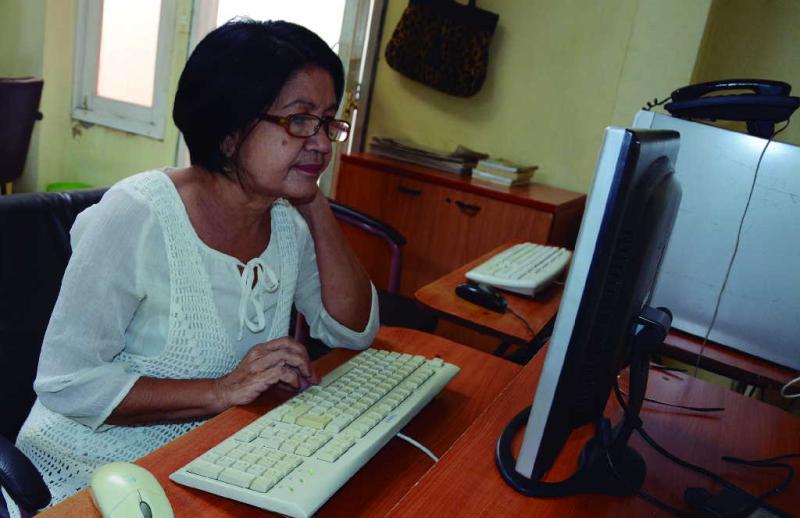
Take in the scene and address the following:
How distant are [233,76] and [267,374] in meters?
0.47

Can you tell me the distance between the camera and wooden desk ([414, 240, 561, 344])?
4.59 ft

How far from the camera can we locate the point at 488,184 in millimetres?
2686

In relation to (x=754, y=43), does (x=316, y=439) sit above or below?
below

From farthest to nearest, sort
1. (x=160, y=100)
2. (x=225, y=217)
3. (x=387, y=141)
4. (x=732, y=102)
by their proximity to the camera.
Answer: (x=160, y=100)
(x=387, y=141)
(x=732, y=102)
(x=225, y=217)

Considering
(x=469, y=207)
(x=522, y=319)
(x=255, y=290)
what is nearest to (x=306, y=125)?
(x=255, y=290)

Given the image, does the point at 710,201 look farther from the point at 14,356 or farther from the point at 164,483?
the point at 14,356

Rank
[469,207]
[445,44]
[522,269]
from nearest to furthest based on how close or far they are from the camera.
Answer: [522,269], [469,207], [445,44]

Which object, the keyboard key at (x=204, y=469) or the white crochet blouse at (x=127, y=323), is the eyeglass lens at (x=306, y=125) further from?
the keyboard key at (x=204, y=469)

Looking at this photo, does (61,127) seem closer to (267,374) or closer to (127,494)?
(267,374)

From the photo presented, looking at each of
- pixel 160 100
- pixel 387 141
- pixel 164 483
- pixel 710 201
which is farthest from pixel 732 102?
pixel 160 100

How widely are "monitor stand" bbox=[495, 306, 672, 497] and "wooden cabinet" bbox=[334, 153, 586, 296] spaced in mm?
1712

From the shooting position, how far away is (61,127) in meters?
4.02

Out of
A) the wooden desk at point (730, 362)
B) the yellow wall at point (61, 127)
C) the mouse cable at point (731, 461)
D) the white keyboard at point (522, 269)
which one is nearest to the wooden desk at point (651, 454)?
the mouse cable at point (731, 461)

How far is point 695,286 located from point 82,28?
12.4 ft
